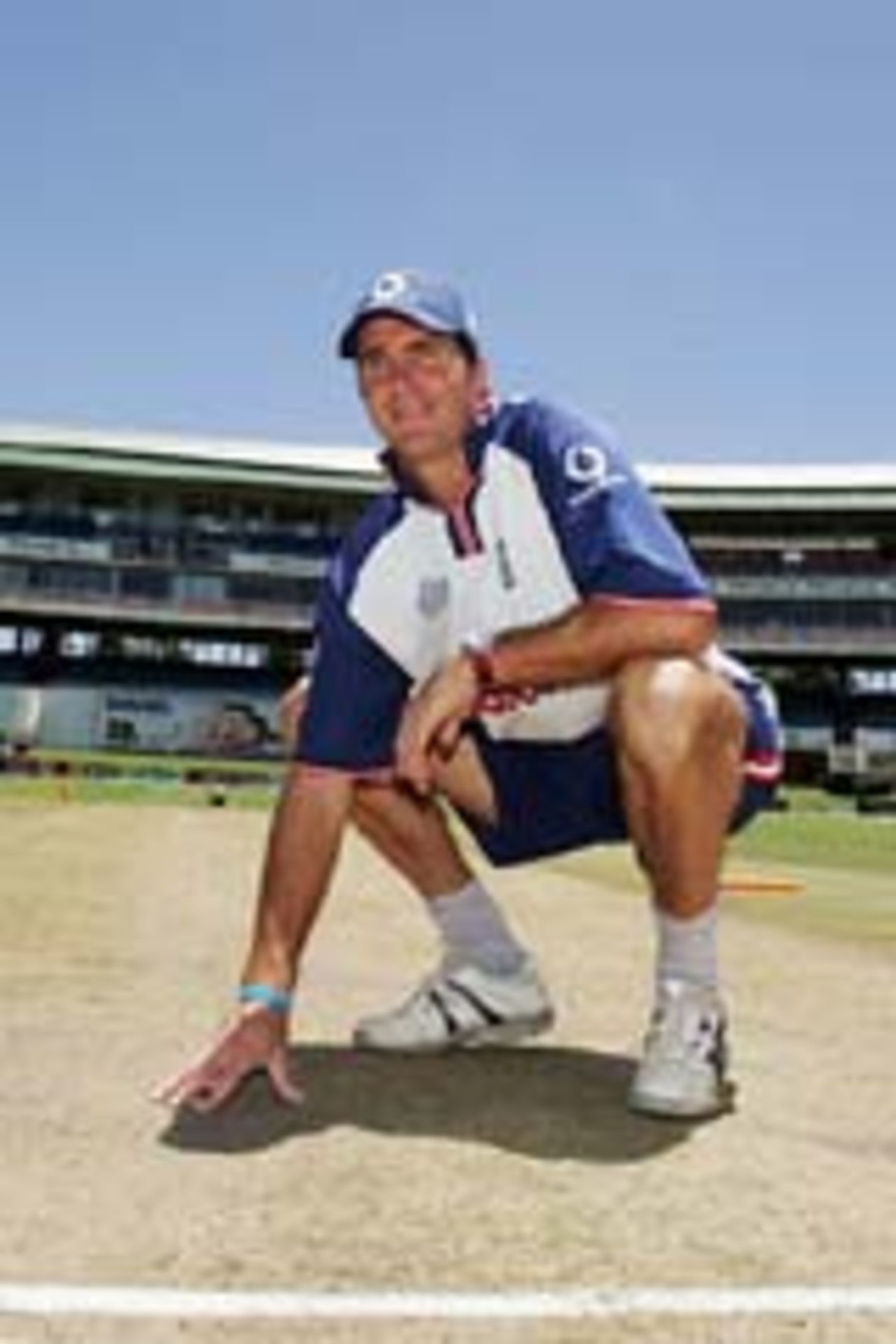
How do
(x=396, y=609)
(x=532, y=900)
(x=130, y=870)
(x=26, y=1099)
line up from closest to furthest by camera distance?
1. (x=26, y=1099)
2. (x=396, y=609)
3. (x=532, y=900)
4. (x=130, y=870)

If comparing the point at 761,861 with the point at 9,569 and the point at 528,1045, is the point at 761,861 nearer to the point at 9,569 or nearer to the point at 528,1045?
the point at 528,1045

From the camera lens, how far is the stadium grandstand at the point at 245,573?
86.2 metres

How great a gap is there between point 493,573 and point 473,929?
1.04m

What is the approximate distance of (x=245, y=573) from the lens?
293 ft

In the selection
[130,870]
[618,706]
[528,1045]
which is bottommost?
[130,870]

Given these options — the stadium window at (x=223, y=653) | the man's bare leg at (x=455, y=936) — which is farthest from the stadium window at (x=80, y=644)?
the man's bare leg at (x=455, y=936)

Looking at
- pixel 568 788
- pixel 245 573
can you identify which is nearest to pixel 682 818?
pixel 568 788

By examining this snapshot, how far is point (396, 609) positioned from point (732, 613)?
86260 mm

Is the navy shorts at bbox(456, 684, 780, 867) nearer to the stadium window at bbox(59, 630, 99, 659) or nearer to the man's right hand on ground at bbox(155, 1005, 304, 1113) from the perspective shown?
the man's right hand on ground at bbox(155, 1005, 304, 1113)

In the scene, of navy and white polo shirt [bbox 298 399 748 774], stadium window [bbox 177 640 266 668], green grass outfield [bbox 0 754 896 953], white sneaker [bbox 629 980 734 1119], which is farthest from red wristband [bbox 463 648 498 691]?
stadium window [bbox 177 640 266 668]

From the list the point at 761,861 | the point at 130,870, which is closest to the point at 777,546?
the point at 761,861

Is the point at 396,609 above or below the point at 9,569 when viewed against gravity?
above

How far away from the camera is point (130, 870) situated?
43.1 ft

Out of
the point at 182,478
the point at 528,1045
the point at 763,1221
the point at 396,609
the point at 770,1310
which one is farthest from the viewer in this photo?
the point at 182,478
